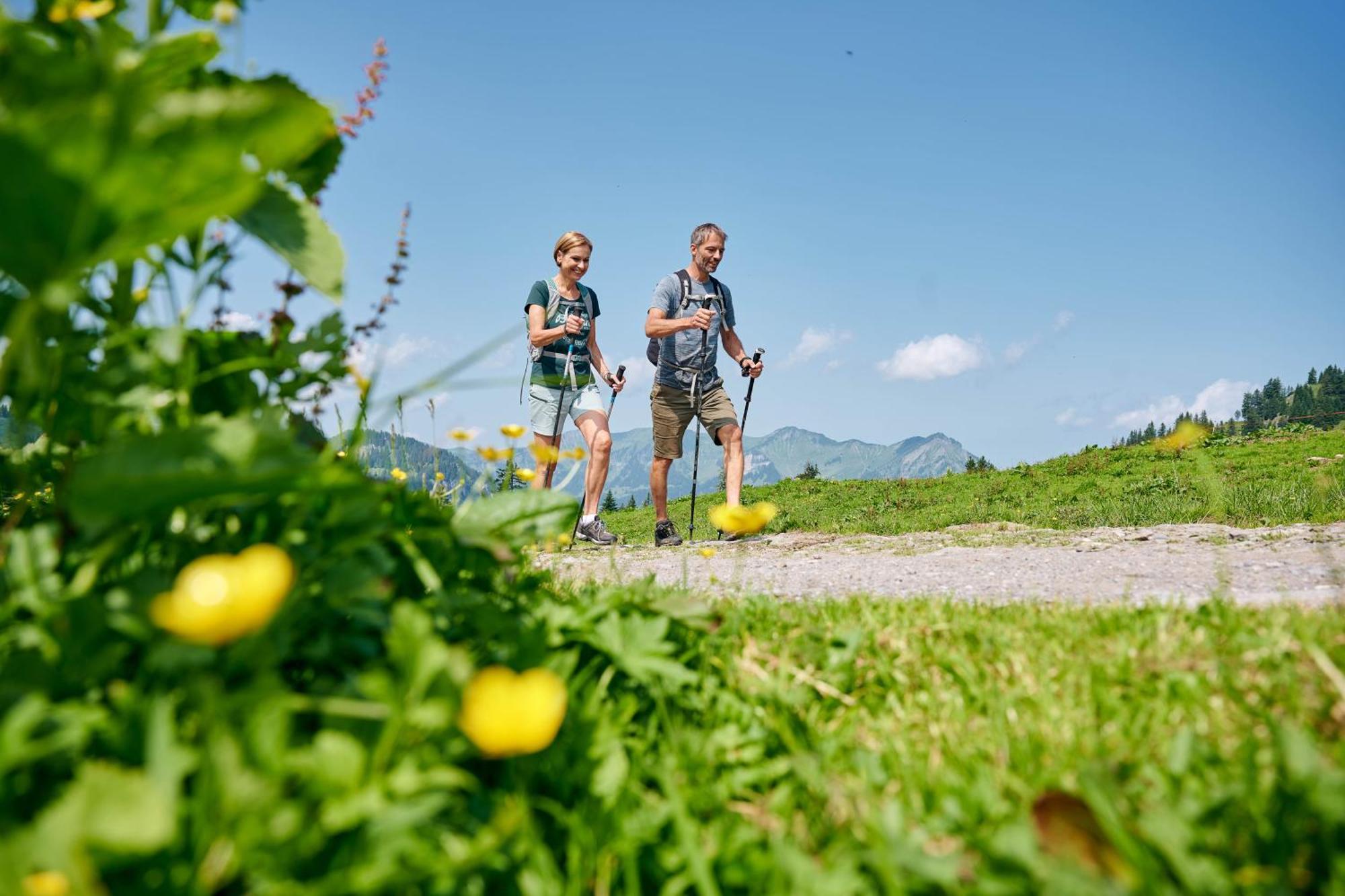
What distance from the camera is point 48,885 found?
0.97 m

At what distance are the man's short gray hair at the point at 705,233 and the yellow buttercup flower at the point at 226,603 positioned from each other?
317 inches

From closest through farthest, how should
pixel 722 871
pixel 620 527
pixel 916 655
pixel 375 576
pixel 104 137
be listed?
pixel 104 137
pixel 722 871
pixel 375 576
pixel 916 655
pixel 620 527

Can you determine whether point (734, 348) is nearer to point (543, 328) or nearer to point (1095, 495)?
point (543, 328)

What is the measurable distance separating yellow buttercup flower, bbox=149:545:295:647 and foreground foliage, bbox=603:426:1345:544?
886cm

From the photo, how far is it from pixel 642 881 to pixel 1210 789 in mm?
1064

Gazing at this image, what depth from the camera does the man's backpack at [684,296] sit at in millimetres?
8516

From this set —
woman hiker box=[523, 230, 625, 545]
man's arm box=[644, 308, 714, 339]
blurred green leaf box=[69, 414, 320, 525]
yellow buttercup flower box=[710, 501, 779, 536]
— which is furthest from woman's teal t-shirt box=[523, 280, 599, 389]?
blurred green leaf box=[69, 414, 320, 525]

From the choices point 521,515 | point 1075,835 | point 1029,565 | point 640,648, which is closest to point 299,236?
point 521,515

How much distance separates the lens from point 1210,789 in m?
1.50

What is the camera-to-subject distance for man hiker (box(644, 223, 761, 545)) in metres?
8.41

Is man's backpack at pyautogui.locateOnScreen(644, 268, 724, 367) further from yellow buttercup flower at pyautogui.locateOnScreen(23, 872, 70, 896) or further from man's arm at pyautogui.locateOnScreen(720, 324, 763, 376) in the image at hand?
yellow buttercup flower at pyautogui.locateOnScreen(23, 872, 70, 896)

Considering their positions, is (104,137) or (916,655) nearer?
(104,137)

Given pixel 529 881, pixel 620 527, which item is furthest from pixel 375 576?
pixel 620 527

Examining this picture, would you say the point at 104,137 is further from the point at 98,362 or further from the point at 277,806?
the point at 277,806
